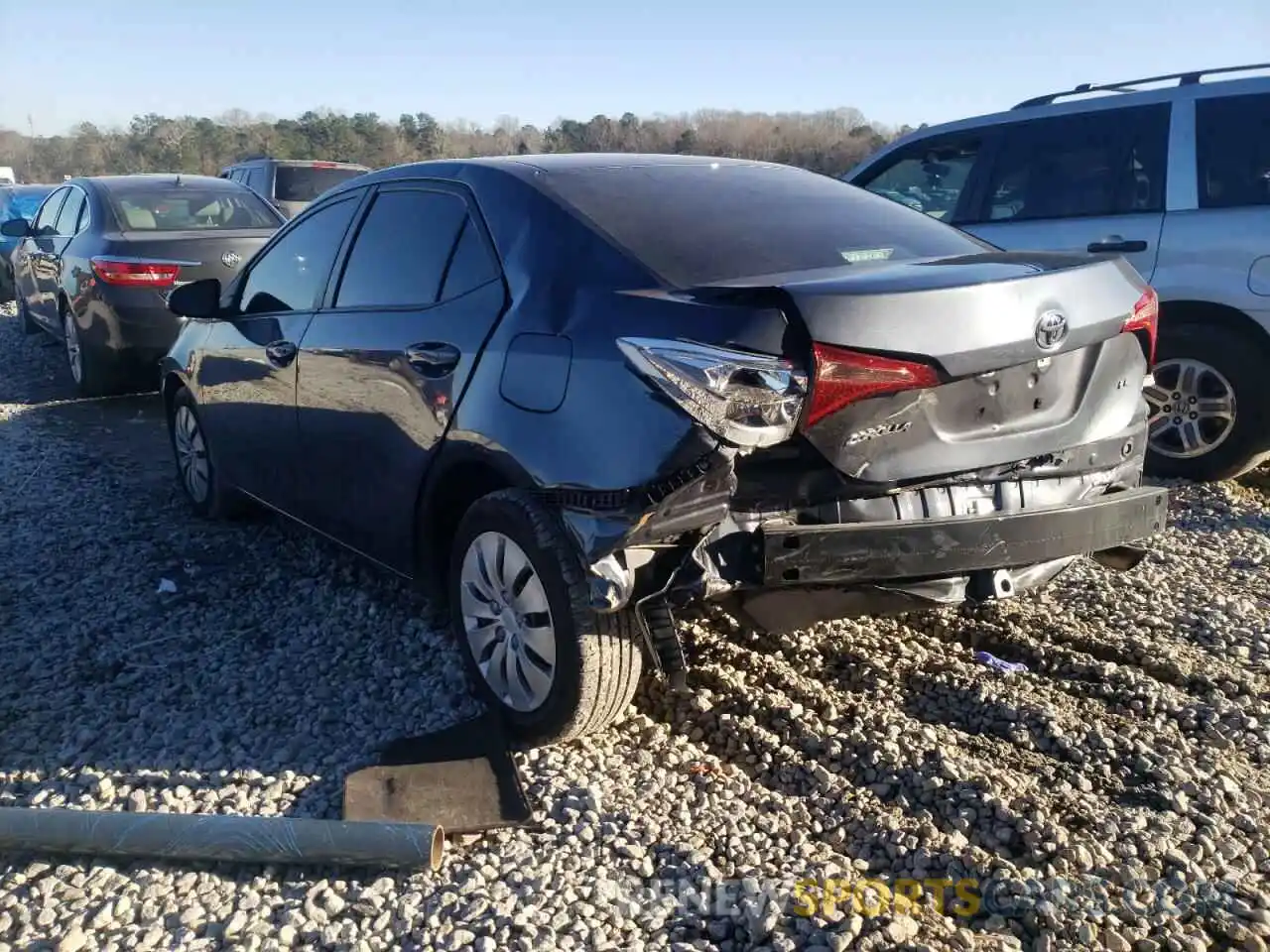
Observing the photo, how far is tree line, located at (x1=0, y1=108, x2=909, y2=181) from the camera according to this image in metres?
34.2

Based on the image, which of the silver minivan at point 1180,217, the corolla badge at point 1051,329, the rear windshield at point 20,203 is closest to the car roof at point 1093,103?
the silver minivan at point 1180,217

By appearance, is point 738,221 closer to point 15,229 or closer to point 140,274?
point 140,274

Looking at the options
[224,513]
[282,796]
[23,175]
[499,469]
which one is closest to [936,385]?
[499,469]

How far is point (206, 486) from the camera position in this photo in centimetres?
545

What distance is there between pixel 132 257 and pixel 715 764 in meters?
6.77

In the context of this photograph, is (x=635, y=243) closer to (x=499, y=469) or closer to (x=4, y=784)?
(x=499, y=469)

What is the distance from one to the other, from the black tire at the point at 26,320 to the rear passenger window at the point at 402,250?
869 centimetres

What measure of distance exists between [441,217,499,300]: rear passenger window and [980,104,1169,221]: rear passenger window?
3810 millimetres

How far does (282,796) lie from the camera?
301cm

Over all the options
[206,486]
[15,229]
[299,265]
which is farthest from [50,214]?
[299,265]

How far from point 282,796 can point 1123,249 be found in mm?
4767

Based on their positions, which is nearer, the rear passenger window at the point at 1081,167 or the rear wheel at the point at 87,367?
the rear passenger window at the point at 1081,167

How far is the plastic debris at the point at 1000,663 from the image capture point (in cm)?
363

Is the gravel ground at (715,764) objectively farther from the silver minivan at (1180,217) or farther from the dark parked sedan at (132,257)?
the dark parked sedan at (132,257)
